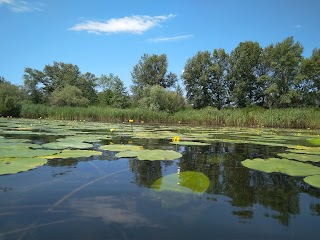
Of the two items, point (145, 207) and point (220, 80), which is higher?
point (220, 80)

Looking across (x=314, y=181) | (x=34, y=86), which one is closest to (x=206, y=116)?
(x=314, y=181)

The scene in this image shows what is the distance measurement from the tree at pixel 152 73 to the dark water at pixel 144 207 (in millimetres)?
41284

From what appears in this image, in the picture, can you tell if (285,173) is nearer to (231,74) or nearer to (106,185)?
(106,185)

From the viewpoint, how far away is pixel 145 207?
1.93m

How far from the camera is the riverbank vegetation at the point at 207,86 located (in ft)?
94.9

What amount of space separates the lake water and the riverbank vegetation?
20568mm

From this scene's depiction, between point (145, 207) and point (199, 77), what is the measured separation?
37.9m

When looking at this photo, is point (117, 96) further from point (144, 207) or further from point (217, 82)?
point (144, 207)

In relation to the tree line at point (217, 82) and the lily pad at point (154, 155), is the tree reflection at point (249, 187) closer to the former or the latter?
the lily pad at point (154, 155)

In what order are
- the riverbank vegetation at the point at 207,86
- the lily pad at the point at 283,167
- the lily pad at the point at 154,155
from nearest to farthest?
the lily pad at the point at 283,167 → the lily pad at the point at 154,155 → the riverbank vegetation at the point at 207,86

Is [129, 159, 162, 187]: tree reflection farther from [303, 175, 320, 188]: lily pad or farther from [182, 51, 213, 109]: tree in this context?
[182, 51, 213, 109]: tree

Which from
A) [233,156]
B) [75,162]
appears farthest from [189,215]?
[233,156]

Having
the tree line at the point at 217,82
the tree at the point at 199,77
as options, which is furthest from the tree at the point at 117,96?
the tree at the point at 199,77

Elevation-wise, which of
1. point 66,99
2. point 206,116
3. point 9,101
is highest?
point 66,99
